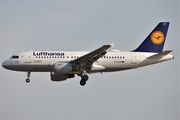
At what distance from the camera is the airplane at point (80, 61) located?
56.5 meters

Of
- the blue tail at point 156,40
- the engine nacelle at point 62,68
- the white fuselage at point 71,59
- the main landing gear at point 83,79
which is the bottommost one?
the main landing gear at point 83,79

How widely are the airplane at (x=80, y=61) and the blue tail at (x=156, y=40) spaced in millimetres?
507

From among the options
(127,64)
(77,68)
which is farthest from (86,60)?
(127,64)

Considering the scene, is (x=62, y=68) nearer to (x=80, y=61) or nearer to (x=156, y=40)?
(x=80, y=61)

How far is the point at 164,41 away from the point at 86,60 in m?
12.3

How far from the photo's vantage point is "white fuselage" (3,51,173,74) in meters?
56.8

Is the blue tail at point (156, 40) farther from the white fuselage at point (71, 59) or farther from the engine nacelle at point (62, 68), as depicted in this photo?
the engine nacelle at point (62, 68)

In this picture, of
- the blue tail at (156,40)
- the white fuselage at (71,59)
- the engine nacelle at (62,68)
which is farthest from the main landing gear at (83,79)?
the blue tail at (156,40)

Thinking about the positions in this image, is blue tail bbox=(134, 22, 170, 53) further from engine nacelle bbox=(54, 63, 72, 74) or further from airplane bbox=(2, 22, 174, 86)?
engine nacelle bbox=(54, 63, 72, 74)

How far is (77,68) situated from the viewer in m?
57.2

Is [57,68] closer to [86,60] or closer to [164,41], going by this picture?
[86,60]

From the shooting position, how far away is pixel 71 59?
190 feet

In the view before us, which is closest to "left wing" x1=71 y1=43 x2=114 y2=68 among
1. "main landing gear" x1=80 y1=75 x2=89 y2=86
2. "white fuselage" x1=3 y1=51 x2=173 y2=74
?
"white fuselage" x1=3 y1=51 x2=173 y2=74

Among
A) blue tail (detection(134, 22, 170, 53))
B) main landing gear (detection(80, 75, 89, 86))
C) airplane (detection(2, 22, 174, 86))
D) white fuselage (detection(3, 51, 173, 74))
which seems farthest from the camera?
blue tail (detection(134, 22, 170, 53))
